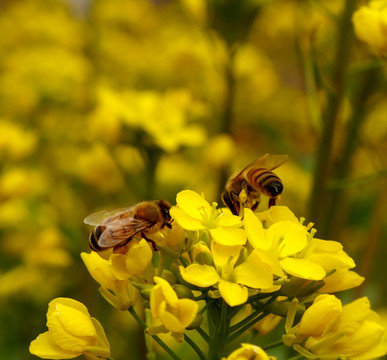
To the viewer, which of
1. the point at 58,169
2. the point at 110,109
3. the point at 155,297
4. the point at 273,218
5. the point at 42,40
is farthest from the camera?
the point at 42,40

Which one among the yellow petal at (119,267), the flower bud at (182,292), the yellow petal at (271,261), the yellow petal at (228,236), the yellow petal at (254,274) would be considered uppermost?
the yellow petal at (228,236)

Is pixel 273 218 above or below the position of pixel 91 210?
above

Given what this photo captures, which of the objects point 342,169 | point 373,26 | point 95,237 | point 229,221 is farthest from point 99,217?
point 342,169

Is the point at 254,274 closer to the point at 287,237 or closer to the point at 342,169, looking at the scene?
the point at 287,237

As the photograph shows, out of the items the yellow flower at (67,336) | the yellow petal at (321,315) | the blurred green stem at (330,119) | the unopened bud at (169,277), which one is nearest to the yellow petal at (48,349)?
the yellow flower at (67,336)

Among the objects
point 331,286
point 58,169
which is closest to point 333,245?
point 331,286

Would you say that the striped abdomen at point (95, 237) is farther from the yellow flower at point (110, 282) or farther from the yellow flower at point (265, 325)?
the yellow flower at point (265, 325)

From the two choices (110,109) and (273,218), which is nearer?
(273,218)

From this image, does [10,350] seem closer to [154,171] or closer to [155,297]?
[154,171]

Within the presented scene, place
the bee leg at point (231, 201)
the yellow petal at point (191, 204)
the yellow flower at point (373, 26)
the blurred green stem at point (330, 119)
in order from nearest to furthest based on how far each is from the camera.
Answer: the yellow petal at point (191, 204), the bee leg at point (231, 201), the yellow flower at point (373, 26), the blurred green stem at point (330, 119)
